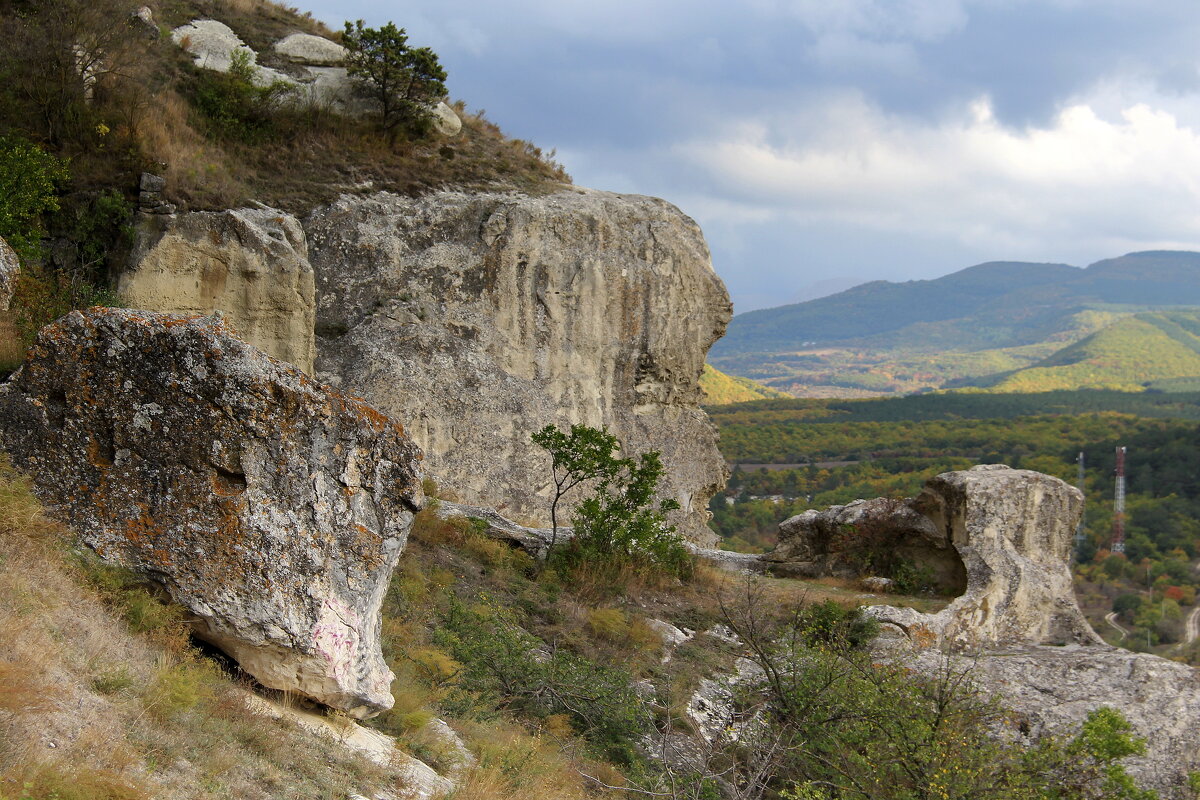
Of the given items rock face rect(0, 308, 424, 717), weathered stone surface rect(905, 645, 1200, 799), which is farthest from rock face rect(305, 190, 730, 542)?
rock face rect(0, 308, 424, 717)

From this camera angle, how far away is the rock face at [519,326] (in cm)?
1698

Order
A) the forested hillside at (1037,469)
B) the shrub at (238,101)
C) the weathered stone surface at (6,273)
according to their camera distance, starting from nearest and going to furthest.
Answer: the weathered stone surface at (6,273)
the shrub at (238,101)
the forested hillside at (1037,469)

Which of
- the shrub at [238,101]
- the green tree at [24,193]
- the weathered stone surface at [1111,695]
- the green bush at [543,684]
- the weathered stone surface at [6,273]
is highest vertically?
the shrub at [238,101]

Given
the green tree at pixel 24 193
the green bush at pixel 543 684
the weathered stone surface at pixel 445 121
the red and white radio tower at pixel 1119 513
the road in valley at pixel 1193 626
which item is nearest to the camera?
the green bush at pixel 543 684

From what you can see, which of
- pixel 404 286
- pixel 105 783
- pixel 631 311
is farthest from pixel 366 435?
pixel 631 311

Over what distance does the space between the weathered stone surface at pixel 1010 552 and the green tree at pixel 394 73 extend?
505 inches

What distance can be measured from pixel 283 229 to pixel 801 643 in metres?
10.4

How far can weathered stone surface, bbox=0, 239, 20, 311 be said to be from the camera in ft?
31.3

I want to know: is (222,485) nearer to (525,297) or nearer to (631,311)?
(525,297)

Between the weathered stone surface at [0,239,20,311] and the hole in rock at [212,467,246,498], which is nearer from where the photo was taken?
the hole in rock at [212,467,246,498]

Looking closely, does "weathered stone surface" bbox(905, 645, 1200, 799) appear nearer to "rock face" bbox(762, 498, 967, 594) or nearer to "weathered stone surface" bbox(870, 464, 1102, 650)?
"weathered stone surface" bbox(870, 464, 1102, 650)

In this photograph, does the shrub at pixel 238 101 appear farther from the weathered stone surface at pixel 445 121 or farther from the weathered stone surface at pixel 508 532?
the weathered stone surface at pixel 508 532

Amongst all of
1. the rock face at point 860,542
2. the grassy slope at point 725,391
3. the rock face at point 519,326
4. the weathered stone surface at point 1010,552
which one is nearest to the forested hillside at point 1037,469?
the grassy slope at point 725,391

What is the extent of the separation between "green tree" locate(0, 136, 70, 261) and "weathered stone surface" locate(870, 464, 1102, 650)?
14.6 metres
